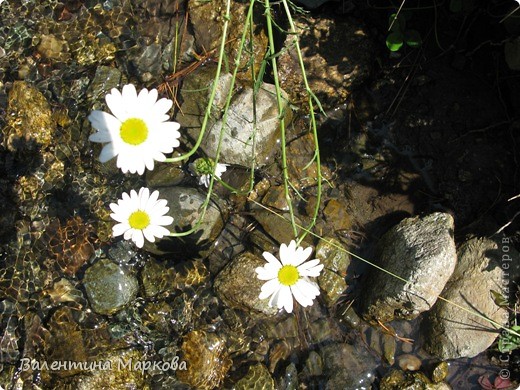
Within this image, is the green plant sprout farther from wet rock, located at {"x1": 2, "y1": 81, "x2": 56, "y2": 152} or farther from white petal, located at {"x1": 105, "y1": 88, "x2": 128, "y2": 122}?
wet rock, located at {"x1": 2, "y1": 81, "x2": 56, "y2": 152}

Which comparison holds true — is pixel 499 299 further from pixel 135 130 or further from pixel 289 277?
pixel 135 130

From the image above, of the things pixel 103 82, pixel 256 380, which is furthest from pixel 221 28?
pixel 256 380

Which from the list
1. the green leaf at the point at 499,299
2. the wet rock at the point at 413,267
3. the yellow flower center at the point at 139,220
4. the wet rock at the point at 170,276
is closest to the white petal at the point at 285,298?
the yellow flower center at the point at 139,220

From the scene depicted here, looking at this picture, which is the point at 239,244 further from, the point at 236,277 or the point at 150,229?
the point at 150,229

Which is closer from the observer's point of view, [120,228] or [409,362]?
[120,228]

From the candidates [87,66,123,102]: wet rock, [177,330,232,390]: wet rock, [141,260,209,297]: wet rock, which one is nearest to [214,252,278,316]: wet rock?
[141,260,209,297]: wet rock

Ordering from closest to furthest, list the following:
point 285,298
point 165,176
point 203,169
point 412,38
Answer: point 285,298, point 412,38, point 203,169, point 165,176

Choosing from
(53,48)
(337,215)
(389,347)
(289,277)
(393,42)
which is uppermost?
(53,48)
